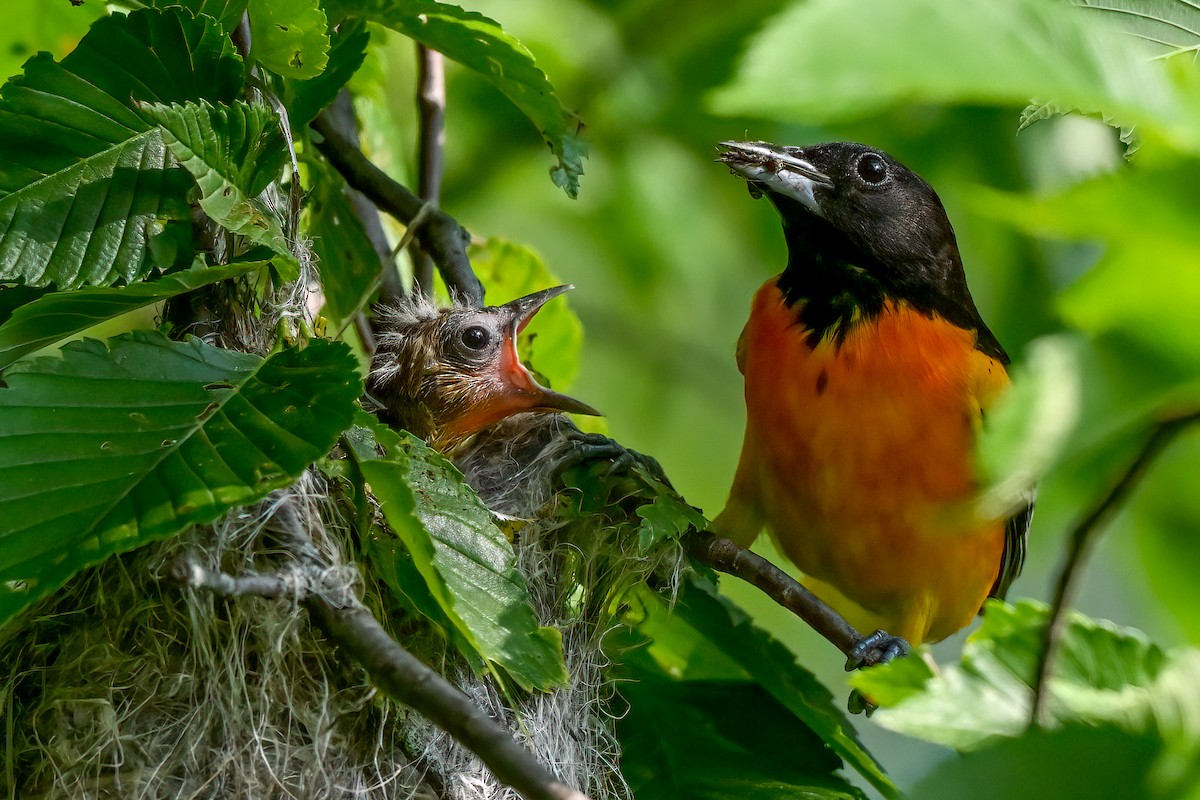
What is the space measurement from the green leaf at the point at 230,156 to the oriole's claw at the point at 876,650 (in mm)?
1396

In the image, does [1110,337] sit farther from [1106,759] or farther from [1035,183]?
[1035,183]

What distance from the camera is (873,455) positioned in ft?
10.1

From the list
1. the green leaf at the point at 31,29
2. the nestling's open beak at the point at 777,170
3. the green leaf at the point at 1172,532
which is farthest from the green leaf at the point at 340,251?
the green leaf at the point at 1172,532

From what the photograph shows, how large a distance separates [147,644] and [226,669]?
0.49ft

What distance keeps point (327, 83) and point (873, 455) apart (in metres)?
1.60

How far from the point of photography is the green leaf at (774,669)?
2.71 meters

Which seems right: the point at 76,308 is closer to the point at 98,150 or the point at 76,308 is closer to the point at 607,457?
the point at 98,150

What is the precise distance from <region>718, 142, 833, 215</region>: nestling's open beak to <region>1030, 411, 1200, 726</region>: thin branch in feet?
7.05

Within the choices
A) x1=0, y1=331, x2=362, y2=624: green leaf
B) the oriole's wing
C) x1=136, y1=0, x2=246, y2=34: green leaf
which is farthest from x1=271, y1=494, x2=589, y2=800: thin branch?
the oriole's wing

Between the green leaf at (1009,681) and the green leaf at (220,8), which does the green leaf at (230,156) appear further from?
the green leaf at (1009,681)

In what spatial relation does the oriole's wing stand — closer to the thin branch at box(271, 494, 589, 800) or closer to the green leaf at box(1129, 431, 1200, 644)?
the thin branch at box(271, 494, 589, 800)

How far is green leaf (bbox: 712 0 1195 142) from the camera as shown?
26.9 inches

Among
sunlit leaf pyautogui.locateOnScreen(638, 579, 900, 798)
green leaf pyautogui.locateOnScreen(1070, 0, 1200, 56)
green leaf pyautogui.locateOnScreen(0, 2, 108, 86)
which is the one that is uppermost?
green leaf pyautogui.locateOnScreen(1070, 0, 1200, 56)

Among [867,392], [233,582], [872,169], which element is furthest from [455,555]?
[872,169]
